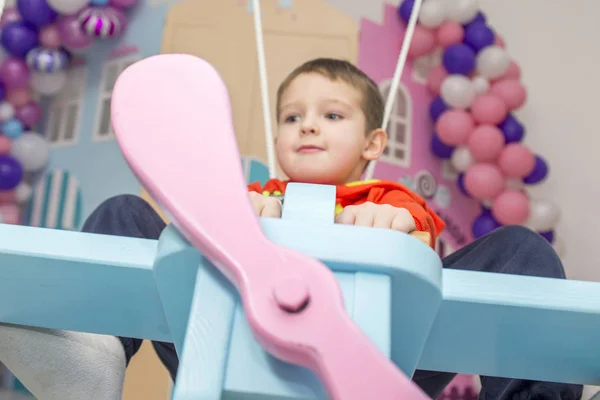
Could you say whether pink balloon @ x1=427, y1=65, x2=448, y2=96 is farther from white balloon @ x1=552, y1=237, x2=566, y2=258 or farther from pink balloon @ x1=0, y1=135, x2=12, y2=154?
pink balloon @ x1=0, y1=135, x2=12, y2=154

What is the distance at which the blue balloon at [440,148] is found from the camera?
5.03 feet

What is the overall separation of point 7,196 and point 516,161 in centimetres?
100

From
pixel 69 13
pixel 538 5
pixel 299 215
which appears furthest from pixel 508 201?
pixel 299 215

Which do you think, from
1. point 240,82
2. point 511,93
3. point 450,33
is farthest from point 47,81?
point 511,93

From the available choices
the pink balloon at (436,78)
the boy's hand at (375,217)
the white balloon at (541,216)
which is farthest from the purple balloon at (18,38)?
the boy's hand at (375,217)

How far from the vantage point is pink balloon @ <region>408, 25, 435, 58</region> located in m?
1.55

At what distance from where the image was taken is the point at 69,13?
1.48 meters

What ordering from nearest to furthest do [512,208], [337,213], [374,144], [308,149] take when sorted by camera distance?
[337,213] → [308,149] → [374,144] → [512,208]

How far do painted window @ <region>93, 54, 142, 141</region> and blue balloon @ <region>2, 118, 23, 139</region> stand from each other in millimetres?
153

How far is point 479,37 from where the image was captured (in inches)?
59.7

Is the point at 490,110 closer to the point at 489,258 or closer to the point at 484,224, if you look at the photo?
the point at 484,224

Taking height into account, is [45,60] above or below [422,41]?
below

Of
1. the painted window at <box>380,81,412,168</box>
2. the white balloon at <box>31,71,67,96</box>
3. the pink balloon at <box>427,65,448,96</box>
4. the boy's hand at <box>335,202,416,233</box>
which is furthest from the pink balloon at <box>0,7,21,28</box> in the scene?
the boy's hand at <box>335,202,416,233</box>

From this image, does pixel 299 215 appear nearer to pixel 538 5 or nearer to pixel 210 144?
pixel 210 144
